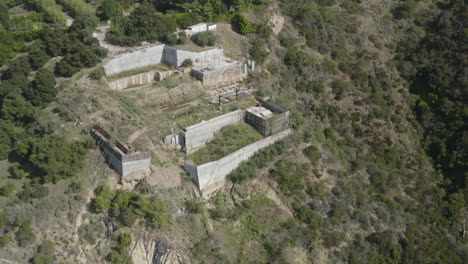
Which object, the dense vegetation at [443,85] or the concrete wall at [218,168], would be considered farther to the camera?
the dense vegetation at [443,85]

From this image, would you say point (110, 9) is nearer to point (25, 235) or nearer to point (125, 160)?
point (125, 160)

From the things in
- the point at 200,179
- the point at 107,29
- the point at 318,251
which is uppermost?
the point at 107,29

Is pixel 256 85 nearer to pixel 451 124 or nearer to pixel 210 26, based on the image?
pixel 210 26

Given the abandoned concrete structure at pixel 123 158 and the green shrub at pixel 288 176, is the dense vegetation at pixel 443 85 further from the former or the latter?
the abandoned concrete structure at pixel 123 158

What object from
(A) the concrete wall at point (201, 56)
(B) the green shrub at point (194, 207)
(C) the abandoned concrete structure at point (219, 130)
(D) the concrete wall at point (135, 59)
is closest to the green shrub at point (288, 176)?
(C) the abandoned concrete structure at point (219, 130)

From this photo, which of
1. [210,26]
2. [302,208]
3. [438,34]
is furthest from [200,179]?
[438,34]

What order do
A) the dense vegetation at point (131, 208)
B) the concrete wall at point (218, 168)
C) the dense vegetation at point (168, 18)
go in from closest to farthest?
1. the dense vegetation at point (131, 208)
2. the concrete wall at point (218, 168)
3. the dense vegetation at point (168, 18)

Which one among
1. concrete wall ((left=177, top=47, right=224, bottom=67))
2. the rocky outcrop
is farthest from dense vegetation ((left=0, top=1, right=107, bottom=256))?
concrete wall ((left=177, top=47, right=224, bottom=67))
